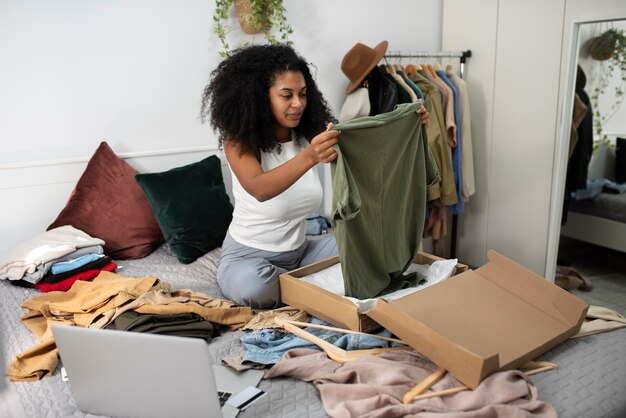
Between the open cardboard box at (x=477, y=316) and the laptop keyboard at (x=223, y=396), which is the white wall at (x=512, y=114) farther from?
the laptop keyboard at (x=223, y=396)

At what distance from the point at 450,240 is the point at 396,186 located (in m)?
1.68

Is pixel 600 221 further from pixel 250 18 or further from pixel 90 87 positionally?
pixel 90 87

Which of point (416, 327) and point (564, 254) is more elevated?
point (416, 327)

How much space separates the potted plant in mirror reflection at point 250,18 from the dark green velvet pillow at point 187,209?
0.66 meters

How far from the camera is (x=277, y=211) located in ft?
6.36

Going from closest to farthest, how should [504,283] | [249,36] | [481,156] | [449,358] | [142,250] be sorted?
[449,358], [504,283], [142,250], [249,36], [481,156]

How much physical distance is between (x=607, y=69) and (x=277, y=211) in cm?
163

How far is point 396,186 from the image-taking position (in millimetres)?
1742

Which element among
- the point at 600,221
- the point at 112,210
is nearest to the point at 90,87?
the point at 112,210

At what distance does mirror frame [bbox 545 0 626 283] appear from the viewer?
227 cm

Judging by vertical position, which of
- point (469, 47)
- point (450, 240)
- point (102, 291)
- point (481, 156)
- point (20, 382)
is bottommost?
point (450, 240)

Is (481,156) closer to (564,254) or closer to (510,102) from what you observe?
(510,102)

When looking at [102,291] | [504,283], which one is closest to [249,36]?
[102,291]

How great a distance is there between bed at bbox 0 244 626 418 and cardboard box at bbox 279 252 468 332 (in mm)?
233
